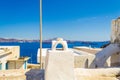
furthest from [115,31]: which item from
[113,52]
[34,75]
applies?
[34,75]

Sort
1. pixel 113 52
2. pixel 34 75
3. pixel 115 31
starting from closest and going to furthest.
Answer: pixel 34 75
pixel 113 52
pixel 115 31

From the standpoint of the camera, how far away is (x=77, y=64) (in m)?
13.6

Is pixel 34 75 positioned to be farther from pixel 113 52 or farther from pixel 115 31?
pixel 115 31

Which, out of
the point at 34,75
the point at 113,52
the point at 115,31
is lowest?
the point at 34,75

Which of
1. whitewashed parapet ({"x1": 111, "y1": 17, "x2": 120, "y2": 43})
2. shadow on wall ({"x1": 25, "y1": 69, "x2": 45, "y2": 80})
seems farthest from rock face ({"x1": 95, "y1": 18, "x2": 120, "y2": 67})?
shadow on wall ({"x1": 25, "y1": 69, "x2": 45, "y2": 80})

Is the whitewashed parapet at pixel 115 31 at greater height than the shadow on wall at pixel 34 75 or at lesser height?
greater

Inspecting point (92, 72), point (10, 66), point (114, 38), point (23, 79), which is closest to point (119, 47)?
point (114, 38)

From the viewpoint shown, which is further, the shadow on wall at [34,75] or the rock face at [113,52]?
the rock face at [113,52]

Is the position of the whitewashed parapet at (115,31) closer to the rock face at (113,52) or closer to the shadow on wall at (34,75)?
the rock face at (113,52)

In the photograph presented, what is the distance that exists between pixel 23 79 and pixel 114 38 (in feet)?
27.1

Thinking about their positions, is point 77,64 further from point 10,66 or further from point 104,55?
point 10,66

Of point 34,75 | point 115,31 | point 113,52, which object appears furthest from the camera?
point 115,31

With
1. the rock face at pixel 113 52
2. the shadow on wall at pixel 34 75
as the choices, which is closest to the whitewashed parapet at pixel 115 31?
the rock face at pixel 113 52

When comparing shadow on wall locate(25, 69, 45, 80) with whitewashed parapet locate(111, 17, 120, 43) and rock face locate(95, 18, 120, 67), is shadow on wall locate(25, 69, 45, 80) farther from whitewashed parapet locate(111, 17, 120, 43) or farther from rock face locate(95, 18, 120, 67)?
whitewashed parapet locate(111, 17, 120, 43)
